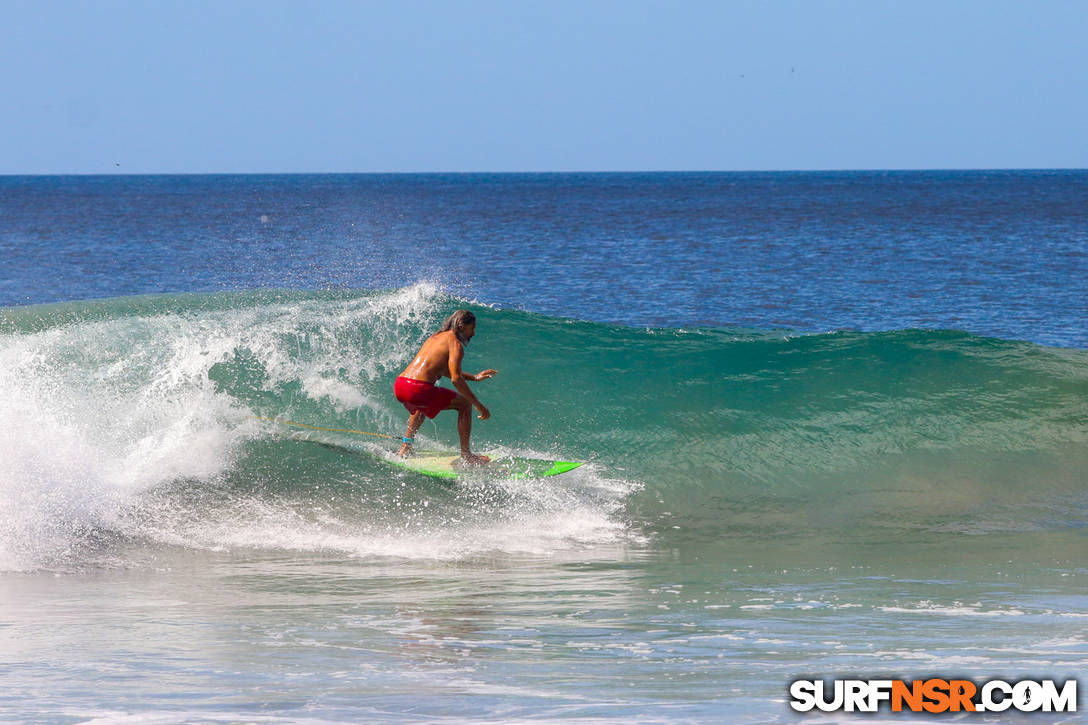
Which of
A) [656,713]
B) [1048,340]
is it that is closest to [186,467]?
[656,713]

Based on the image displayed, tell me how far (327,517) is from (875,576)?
4.11 metres

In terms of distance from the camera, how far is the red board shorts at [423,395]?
8.95m

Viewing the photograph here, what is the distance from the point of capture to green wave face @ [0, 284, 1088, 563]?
867 cm

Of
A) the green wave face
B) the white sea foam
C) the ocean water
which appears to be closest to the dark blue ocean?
the green wave face

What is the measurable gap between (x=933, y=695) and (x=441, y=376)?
16.9 ft

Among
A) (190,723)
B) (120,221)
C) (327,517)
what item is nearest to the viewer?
(190,723)

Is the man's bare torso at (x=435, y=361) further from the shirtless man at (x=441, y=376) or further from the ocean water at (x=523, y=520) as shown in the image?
the ocean water at (x=523, y=520)

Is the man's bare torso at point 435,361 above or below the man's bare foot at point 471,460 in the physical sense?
above

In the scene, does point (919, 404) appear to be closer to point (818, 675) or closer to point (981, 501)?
point (981, 501)

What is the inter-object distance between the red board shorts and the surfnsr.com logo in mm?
4784

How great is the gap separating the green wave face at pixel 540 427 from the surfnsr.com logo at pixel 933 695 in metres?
3.76

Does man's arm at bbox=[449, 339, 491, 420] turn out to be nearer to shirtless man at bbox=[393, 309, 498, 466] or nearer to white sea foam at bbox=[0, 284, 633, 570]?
shirtless man at bbox=[393, 309, 498, 466]

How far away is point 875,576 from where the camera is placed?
23.6ft

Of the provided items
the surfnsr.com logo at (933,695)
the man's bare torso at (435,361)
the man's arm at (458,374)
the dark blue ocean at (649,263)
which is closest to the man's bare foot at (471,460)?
the man's arm at (458,374)
